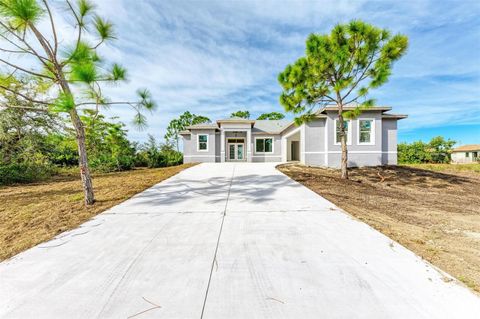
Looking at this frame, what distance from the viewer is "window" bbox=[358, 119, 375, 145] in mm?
14109

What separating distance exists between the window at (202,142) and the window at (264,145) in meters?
4.96

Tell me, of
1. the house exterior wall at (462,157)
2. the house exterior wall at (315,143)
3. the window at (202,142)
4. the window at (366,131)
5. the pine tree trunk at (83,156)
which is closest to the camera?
the pine tree trunk at (83,156)

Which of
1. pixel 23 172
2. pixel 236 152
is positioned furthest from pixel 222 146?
pixel 23 172

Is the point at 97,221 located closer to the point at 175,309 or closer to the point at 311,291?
the point at 175,309

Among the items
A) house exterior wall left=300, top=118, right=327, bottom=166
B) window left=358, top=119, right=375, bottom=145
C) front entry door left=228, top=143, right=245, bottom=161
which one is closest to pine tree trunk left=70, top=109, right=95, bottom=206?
house exterior wall left=300, top=118, right=327, bottom=166

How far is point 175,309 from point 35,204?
689 centimetres

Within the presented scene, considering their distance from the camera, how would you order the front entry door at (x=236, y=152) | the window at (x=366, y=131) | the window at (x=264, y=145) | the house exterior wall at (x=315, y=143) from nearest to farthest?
the window at (x=366, y=131) → the house exterior wall at (x=315, y=143) → the window at (x=264, y=145) → the front entry door at (x=236, y=152)

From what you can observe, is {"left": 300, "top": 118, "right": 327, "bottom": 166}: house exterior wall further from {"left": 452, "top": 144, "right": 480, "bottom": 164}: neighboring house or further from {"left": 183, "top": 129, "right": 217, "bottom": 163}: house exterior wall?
{"left": 452, "top": 144, "right": 480, "bottom": 164}: neighboring house

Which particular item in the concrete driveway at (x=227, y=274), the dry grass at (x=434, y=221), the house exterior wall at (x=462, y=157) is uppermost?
the house exterior wall at (x=462, y=157)

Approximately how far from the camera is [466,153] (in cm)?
3712

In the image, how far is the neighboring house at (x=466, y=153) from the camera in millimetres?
35338

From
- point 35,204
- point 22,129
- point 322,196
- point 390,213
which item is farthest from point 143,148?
point 390,213

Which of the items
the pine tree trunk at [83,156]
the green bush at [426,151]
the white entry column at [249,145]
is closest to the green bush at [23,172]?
the pine tree trunk at [83,156]

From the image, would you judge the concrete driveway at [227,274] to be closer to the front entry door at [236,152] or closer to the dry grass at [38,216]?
the dry grass at [38,216]
